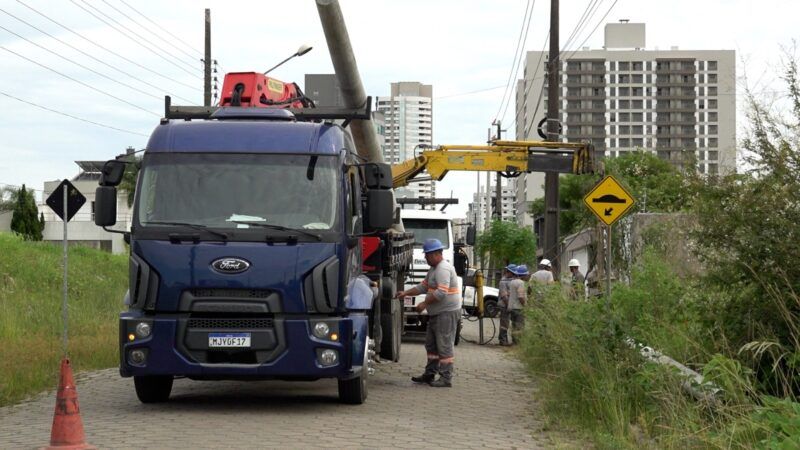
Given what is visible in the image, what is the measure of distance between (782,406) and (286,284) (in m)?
5.38

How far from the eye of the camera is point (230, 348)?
1219 cm

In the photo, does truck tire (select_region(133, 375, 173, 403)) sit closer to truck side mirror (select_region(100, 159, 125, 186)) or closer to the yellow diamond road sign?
truck side mirror (select_region(100, 159, 125, 186))

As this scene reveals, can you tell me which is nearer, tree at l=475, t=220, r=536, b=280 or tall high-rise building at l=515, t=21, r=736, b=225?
tree at l=475, t=220, r=536, b=280

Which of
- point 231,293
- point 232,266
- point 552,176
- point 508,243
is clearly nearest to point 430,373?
point 231,293

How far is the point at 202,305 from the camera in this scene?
12.2 m

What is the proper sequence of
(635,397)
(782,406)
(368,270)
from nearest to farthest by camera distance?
(782,406) < (635,397) < (368,270)

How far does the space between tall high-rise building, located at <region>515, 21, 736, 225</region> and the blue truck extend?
6122 inches

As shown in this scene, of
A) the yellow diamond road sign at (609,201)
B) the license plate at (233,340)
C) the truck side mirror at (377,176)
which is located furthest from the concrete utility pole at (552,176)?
the license plate at (233,340)

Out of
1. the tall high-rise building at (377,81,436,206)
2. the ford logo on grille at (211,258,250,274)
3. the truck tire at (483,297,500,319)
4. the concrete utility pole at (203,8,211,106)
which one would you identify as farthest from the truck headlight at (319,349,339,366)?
the tall high-rise building at (377,81,436,206)

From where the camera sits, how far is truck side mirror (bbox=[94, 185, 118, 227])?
41.7 ft

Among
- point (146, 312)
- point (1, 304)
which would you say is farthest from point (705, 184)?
point (1, 304)

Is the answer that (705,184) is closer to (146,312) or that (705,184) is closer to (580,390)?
(580,390)

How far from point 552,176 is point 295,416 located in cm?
1807

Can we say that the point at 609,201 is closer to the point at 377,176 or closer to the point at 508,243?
the point at 377,176
